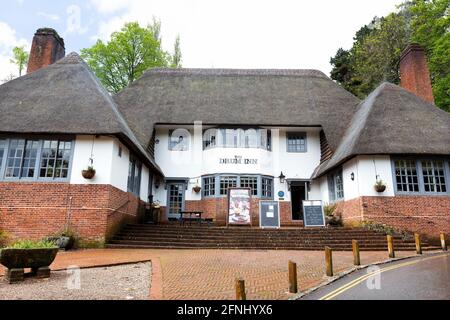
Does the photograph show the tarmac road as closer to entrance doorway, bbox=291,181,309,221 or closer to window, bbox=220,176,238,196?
window, bbox=220,176,238,196

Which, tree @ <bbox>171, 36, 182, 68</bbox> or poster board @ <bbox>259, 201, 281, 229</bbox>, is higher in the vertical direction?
tree @ <bbox>171, 36, 182, 68</bbox>

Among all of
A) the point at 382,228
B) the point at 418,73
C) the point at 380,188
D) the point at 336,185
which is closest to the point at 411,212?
the point at 382,228

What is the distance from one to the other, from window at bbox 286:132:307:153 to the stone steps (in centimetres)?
690

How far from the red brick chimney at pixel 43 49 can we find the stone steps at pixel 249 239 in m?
11.0

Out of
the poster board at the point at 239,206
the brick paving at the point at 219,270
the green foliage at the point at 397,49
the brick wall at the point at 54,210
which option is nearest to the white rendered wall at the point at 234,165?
the poster board at the point at 239,206

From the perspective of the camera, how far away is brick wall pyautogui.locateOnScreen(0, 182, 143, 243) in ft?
38.5

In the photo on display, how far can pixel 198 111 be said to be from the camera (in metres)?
19.5

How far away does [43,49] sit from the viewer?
58.6 ft

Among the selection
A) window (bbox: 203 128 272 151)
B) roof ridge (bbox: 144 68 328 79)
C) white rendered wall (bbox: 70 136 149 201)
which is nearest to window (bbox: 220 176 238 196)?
window (bbox: 203 128 272 151)

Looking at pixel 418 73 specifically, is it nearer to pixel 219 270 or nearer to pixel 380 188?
pixel 380 188

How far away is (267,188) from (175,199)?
562cm
